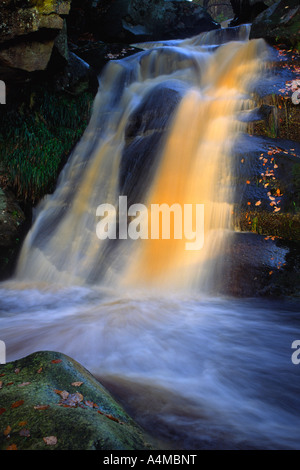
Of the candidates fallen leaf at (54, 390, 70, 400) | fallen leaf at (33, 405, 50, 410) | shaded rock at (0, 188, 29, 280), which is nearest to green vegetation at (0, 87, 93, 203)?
shaded rock at (0, 188, 29, 280)

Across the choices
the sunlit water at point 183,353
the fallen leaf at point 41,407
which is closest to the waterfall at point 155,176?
the sunlit water at point 183,353

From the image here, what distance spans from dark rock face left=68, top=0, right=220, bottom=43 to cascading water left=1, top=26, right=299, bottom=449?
3.19m

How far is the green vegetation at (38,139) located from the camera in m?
6.04

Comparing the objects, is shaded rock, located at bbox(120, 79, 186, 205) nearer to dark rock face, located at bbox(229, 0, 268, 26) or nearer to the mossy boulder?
the mossy boulder

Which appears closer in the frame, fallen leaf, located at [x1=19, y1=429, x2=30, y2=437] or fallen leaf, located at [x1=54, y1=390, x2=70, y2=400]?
fallen leaf, located at [x1=19, y1=429, x2=30, y2=437]

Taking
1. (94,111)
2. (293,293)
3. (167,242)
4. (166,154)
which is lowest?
(293,293)

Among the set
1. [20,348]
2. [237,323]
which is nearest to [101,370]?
[20,348]

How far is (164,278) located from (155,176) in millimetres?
1846

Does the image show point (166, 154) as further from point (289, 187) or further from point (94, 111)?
point (94, 111)

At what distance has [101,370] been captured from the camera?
2439 mm

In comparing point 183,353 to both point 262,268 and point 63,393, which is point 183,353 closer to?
point 63,393

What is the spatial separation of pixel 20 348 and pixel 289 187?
376 cm

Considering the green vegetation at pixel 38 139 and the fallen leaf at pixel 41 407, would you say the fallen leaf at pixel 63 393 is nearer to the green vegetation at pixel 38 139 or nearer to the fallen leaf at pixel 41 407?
the fallen leaf at pixel 41 407

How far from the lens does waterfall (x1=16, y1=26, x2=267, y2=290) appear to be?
14.8ft
